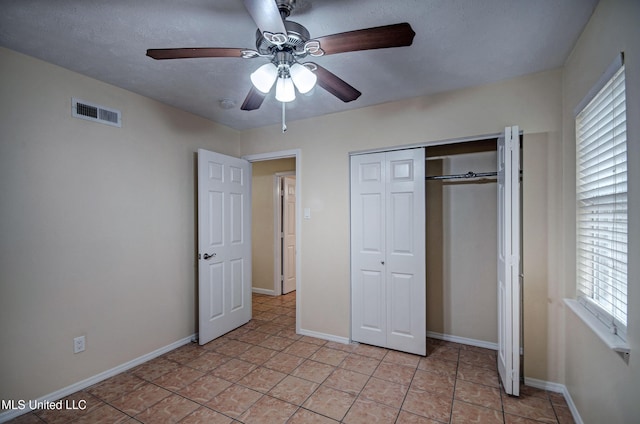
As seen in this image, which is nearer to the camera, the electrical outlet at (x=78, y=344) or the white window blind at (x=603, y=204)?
the white window blind at (x=603, y=204)

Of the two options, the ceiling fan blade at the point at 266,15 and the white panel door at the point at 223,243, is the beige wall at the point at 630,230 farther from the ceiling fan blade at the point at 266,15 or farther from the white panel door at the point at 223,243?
the white panel door at the point at 223,243

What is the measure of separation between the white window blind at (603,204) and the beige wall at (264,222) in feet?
12.6

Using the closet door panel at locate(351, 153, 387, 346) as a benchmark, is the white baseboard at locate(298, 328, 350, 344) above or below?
below

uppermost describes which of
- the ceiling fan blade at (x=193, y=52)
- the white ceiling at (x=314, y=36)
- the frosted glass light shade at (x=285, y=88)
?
the white ceiling at (x=314, y=36)

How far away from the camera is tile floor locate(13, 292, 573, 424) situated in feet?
6.59

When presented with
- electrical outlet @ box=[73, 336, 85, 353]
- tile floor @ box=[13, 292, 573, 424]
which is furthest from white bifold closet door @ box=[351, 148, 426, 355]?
electrical outlet @ box=[73, 336, 85, 353]

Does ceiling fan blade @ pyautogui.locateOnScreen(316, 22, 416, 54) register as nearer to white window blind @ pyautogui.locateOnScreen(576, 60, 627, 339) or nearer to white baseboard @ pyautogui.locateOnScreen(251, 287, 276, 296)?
white window blind @ pyautogui.locateOnScreen(576, 60, 627, 339)

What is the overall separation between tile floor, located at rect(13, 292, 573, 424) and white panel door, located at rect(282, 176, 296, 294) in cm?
204

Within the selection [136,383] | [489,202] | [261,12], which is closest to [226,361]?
[136,383]

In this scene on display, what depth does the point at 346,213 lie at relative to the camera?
3.17 m

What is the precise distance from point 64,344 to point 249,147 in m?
2.60

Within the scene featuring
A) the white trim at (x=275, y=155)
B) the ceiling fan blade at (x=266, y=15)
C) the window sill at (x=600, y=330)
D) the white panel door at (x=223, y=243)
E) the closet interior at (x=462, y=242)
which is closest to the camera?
the ceiling fan blade at (x=266, y=15)

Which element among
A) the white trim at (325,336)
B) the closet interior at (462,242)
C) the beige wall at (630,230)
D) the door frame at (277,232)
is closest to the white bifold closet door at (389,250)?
the white trim at (325,336)

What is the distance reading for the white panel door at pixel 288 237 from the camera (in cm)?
514
